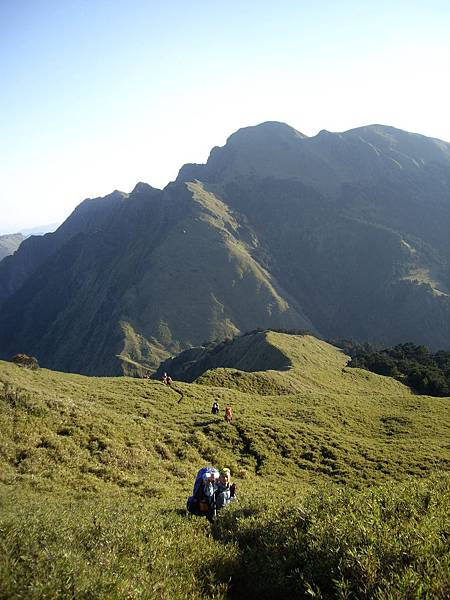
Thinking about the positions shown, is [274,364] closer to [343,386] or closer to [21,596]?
[343,386]

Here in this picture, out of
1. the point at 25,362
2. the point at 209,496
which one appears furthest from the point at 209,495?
the point at 25,362

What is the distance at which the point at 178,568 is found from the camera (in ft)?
28.5

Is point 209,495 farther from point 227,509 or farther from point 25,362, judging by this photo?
point 25,362

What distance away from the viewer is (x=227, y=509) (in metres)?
13.4

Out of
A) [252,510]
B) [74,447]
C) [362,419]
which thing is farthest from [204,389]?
[252,510]

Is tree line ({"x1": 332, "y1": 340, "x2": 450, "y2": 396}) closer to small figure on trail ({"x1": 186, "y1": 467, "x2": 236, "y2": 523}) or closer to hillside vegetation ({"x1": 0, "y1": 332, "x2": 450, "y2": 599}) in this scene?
hillside vegetation ({"x1": 0, "y1": 332, "x2": 450, "y2": 599})

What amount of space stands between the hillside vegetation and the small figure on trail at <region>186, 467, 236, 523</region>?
0.63 metres

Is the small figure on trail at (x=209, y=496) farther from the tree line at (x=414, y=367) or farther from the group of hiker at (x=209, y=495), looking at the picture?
the tree line at (x=414, y=367)

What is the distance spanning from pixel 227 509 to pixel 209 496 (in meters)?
0.72

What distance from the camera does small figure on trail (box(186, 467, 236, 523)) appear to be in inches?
530

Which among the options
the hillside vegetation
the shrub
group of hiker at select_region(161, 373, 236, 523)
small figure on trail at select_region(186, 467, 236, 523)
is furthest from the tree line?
small figure on trail at select_region(186, 467, 236, 523)

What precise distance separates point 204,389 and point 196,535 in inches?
1416

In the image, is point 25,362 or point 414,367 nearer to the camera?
point 25,362

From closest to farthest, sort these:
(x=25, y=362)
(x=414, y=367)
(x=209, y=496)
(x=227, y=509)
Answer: (x=227, y=509) → (x=209, y=496) → (x=25, y=362) → (x=414, y=367)
